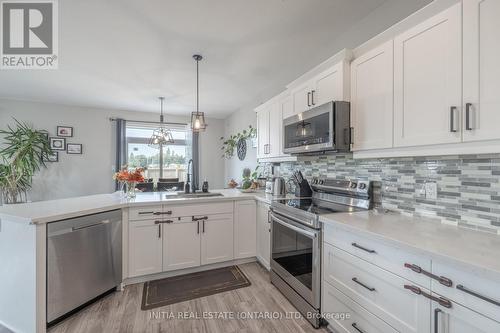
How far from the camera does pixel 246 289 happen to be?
229 cm

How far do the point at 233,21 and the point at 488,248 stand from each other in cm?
236

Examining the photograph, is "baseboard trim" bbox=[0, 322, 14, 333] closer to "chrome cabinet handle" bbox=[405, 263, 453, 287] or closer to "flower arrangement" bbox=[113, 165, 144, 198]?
"flower arrangement" bbox=[113, 165, 144, 198]

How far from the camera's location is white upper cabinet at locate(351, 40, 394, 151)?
155 cm

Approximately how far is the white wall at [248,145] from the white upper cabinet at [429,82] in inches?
114

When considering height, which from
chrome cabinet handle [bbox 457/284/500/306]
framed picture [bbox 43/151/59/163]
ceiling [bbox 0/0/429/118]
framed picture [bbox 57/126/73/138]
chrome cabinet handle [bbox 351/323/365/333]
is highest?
ceiling [bbox 0/0/429/118]

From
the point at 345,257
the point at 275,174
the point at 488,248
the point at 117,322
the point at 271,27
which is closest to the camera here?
the point at 488,248

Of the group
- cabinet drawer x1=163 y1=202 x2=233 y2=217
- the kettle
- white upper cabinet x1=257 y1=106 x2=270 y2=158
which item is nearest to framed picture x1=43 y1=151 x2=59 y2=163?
cabinet drawer x1=163 y1=202 x2=233 y2=217

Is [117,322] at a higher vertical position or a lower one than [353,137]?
lower

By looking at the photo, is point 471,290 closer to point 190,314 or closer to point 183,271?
point 190,314

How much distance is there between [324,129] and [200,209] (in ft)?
5.23

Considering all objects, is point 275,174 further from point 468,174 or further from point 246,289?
point 468,174

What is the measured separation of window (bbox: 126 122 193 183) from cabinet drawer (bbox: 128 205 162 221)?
10.7ft

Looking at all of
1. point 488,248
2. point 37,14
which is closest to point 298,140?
point 488,248

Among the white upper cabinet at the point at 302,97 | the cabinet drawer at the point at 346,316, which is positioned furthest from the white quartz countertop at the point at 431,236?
the white upper cabinet at the point at 302,97
